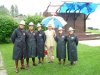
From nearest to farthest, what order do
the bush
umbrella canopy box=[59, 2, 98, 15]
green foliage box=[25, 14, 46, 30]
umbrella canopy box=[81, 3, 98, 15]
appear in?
1. green foliage box=[25, 14, 46, 30]
2. the bush
3. umbrella canopy box=[59, 2, 98, 15]
4. umbrella canopy box=[81, 3, 98, 15]

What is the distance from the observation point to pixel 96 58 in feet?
49.2

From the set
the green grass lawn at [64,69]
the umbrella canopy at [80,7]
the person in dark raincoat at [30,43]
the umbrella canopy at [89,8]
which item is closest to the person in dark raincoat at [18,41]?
the person in dark raincoat at [30,43]

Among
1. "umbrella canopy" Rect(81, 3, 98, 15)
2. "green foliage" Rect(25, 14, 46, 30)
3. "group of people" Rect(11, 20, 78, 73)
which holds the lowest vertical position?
"group of people" Rect(11, 20, 78, 73)

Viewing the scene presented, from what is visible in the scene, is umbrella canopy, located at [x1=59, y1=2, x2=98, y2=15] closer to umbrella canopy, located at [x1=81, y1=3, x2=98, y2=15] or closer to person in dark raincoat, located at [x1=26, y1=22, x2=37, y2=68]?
umbrella canopy, located at [x1=81, y1=3, x2=98, y2=15]

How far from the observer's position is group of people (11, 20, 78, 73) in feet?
40.8

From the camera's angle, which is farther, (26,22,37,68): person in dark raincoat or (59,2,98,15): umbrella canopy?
(59,2,98,15): umbrella canopy

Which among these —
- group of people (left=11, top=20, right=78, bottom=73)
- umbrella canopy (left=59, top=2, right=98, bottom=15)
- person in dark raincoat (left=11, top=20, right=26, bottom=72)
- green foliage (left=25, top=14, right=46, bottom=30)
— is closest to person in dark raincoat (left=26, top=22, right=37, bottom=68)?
group of people (left=11, top=20, right=78, bottom=73)

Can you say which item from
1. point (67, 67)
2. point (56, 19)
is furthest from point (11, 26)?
point (67, 67)

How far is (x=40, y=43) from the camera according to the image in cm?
1349

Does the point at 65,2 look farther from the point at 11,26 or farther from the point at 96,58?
the point at 96,58

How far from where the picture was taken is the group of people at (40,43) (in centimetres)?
1242

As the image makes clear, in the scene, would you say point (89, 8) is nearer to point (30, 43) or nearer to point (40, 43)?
point (40, 43)

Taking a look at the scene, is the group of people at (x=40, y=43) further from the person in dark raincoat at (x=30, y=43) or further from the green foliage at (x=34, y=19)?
the green foliage at (x=34, y=19)

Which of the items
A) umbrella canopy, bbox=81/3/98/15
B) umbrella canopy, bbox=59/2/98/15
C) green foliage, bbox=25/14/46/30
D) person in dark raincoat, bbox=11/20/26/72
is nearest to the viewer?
person in dark raincoat, bbox=11/20/26/72
